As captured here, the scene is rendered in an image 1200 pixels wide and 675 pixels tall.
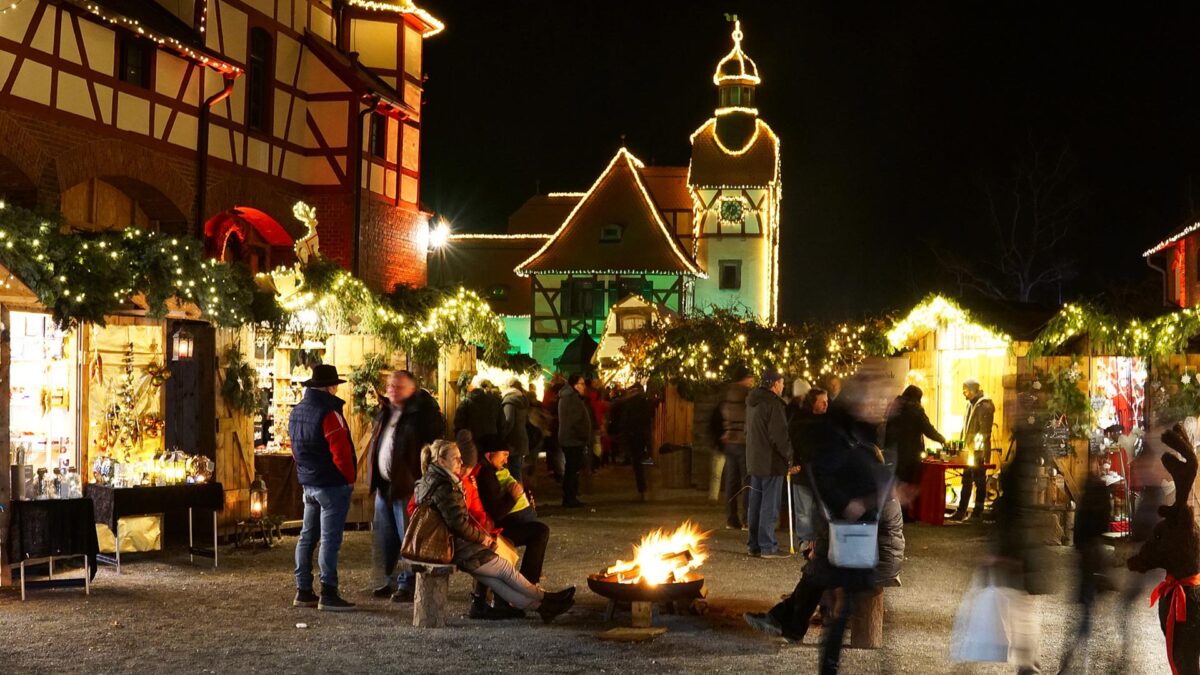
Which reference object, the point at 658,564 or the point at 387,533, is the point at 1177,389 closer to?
the point at 658,564

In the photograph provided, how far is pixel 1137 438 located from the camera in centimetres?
1425

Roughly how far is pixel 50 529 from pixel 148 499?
1.23 meters

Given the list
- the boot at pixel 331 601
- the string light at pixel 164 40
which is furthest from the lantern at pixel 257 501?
the string light at pixel 164 40

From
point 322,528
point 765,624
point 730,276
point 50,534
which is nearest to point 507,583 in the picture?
point 322,528

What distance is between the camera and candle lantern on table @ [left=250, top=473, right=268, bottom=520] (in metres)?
14.0

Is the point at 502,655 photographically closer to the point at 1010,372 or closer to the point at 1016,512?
the point at 1016,512

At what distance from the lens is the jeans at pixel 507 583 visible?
949cm

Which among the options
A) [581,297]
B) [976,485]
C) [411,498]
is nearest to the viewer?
[411,498]

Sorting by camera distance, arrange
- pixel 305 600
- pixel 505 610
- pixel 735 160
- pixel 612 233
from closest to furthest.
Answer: pixel 505 610 → pixel 305 600 → pixel 612 233 → pixel 735 160

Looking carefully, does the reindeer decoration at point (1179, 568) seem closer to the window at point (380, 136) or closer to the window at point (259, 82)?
the window at point (259, 82)

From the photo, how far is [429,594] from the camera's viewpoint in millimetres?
9438

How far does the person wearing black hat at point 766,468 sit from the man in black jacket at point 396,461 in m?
3.67

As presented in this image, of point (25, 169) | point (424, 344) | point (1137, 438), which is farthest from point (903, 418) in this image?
point (25, 169)

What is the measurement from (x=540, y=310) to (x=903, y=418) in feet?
114
